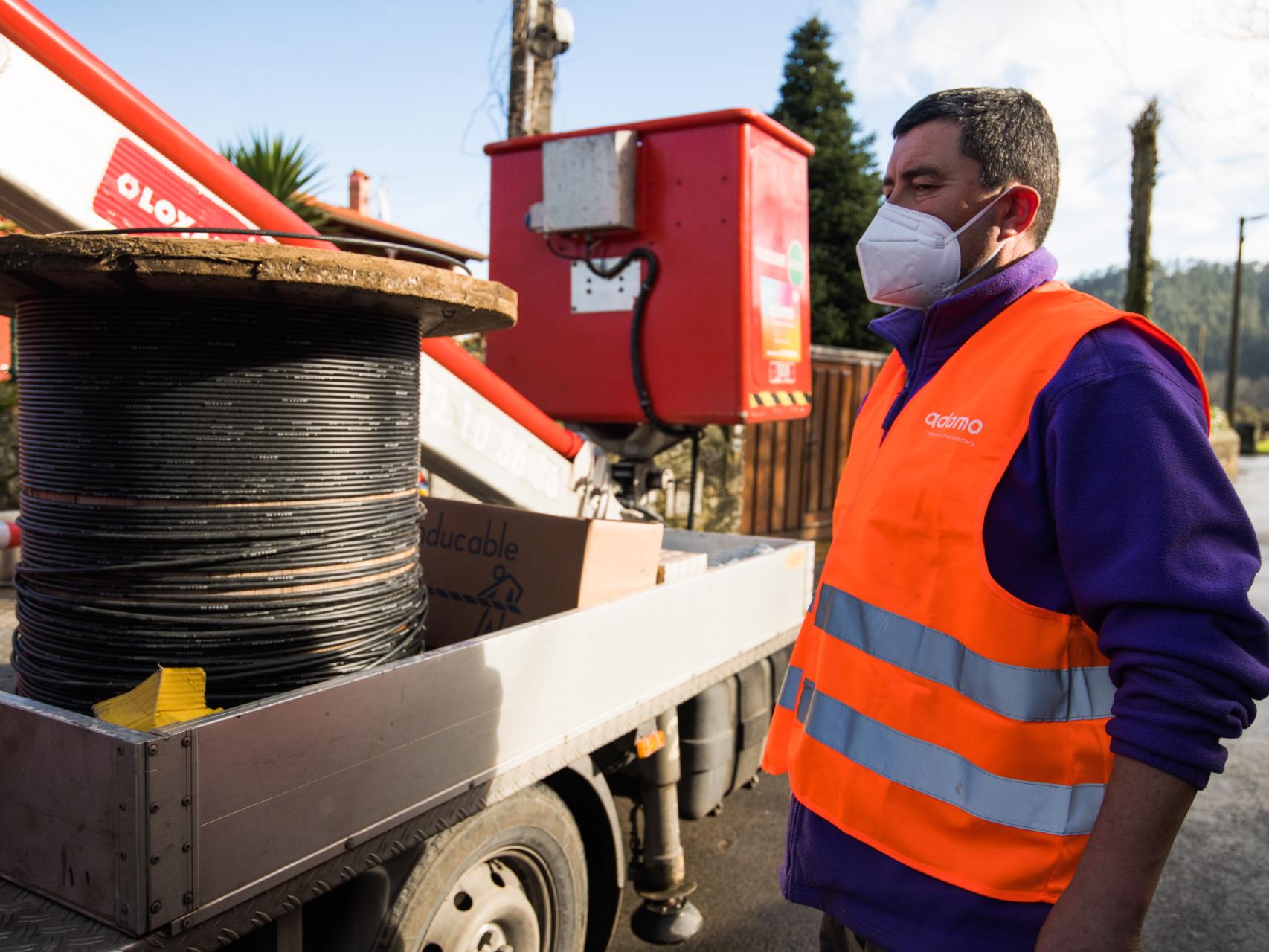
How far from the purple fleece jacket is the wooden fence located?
857cm

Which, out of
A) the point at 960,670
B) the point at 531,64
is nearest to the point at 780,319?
the point at 960,670

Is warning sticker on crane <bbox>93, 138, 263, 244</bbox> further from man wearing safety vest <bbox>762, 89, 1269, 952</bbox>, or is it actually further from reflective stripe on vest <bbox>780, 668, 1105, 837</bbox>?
reflective stripe on vest <bbox>780, 668, 1105, 837</bbox>

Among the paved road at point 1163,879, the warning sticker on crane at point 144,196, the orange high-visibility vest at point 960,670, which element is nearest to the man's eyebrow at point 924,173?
the orange high-visibility vest at point 960,670

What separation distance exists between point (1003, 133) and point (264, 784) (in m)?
1.69

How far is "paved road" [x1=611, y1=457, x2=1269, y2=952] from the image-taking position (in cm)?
347

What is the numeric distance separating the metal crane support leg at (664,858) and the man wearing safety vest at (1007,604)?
4.90 ft

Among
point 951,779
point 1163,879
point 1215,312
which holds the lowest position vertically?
point 1163,879

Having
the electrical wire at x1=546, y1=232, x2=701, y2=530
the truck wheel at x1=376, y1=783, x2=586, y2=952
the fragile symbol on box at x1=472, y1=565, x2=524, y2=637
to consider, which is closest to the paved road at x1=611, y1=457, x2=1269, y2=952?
the truck wheel at x1=376, y1=783, x2=586, y2=952

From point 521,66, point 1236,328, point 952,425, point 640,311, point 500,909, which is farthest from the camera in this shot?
point 1236,328

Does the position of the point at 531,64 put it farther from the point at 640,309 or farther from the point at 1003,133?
the point at 1003,133

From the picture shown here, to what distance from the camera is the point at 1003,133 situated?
63.7 inches

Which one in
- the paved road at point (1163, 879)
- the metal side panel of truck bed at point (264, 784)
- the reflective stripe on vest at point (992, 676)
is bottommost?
the paved road at point (1163, 879)

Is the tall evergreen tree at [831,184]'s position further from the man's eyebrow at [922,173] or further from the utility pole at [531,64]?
the man's eyebrow at [922,173]

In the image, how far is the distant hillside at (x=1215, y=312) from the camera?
96125 mm
